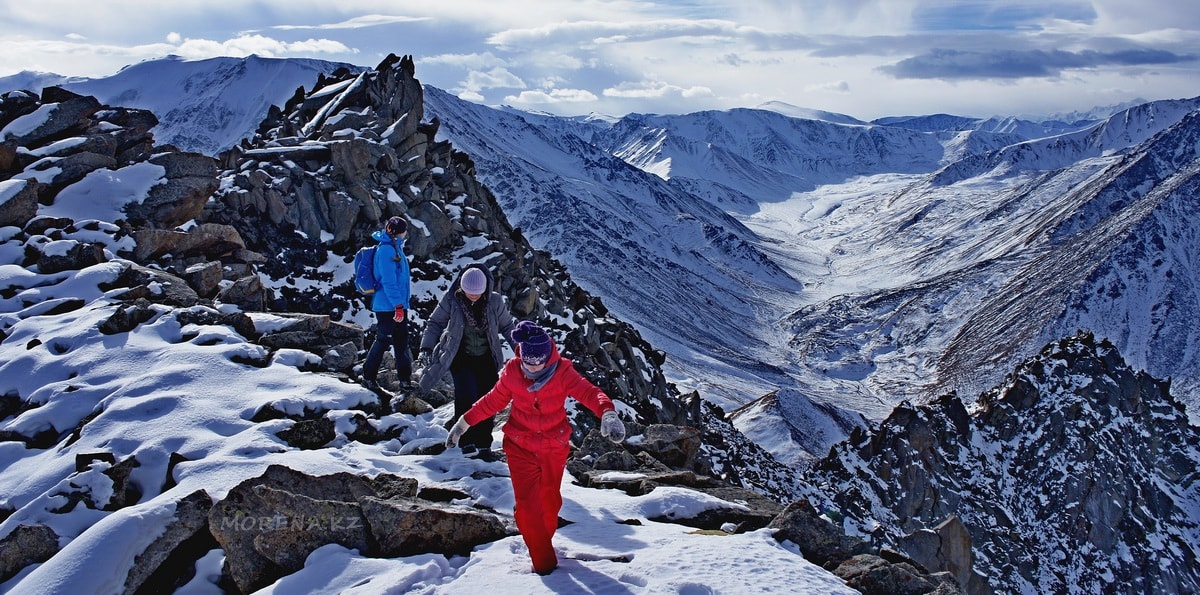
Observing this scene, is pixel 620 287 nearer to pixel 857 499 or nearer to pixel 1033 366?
pixel 1033 366

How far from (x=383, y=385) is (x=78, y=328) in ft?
22.0

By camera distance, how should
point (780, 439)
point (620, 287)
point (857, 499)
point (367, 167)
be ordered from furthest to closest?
point (620, 287)
point (780, 439)
point (857, 499)
point (367, 167)

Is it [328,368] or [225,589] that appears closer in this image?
[225,589]

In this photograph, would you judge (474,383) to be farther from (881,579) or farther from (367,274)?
(881,579)

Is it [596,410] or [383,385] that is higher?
[596,410]

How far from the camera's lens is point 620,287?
636ft

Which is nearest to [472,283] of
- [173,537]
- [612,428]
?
[612,428]

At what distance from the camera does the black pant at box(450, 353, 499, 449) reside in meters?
13.1

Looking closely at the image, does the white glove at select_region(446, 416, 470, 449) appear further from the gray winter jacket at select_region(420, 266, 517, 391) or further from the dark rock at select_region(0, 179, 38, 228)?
the dark rock at select_region(0, 179, 38, 228)

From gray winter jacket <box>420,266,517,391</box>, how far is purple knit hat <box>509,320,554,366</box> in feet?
9.27

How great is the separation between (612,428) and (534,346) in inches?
55.6

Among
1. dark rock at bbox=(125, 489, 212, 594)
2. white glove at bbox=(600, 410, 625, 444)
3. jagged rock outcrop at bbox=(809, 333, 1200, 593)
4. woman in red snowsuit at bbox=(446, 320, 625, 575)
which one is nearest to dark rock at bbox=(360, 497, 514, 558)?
woman in red snowsuit at bbox=(446, 320, 625, 575)

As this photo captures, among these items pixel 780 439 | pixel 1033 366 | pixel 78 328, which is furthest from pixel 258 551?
pixel 780 439

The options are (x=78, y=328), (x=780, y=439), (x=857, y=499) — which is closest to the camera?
(x=78, y=328)
